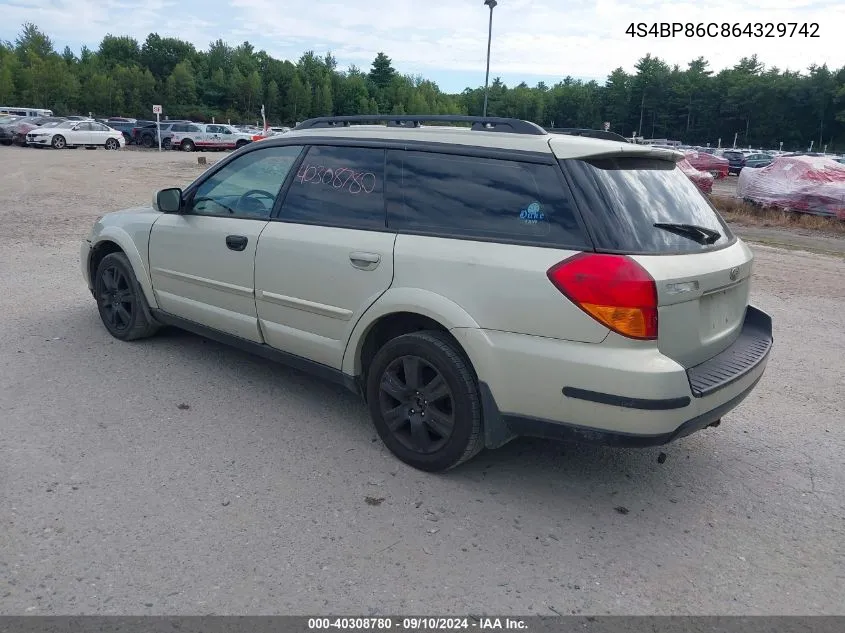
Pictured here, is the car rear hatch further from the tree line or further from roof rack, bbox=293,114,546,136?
the tree line

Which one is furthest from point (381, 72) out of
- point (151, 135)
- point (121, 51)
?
point (151, 135)

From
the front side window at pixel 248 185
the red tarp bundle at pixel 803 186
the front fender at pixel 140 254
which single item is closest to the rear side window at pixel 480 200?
the front side window at pixel 248 185

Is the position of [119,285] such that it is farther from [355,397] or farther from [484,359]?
[484,359]

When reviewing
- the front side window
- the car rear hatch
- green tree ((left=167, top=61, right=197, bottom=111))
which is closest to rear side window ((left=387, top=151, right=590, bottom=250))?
the car rear hatch

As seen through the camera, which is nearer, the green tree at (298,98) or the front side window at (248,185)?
the front side window at (248,185)

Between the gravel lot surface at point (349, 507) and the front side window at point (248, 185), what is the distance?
1.18 meters

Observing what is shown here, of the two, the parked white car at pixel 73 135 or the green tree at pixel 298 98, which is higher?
the green tree at pixel 298 98

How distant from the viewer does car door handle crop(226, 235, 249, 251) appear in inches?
172

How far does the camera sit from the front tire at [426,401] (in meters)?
3.39

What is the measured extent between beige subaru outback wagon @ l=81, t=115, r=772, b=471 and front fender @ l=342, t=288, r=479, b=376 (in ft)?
0.04

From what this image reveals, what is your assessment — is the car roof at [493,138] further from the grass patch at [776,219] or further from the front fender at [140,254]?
the grass patch at [776,219]

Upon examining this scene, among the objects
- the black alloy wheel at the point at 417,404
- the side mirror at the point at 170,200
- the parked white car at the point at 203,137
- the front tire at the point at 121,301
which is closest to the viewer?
the black alloy wheel at the point at 417,404

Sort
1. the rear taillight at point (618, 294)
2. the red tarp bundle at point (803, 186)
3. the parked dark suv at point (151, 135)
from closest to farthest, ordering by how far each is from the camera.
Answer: the rear taillight at point (618, 294) < the red tarp bundle at point (803, 186) < the parked dark suv at point (151, 135)

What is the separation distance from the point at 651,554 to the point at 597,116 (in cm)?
11795
